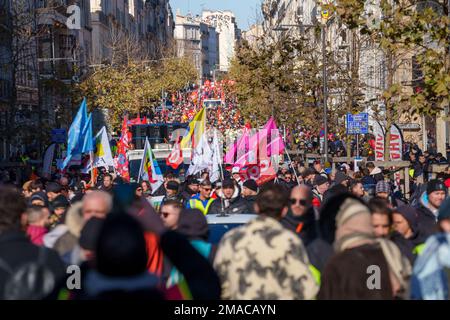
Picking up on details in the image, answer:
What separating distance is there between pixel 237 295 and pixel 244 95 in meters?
44.5

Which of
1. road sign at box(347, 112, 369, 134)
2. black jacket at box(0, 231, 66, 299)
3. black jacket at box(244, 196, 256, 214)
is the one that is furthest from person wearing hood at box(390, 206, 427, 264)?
road sign at box(347, 112, 369, 134)

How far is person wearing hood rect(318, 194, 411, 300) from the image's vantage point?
7.32 metres

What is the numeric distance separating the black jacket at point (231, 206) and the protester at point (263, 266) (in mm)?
6192

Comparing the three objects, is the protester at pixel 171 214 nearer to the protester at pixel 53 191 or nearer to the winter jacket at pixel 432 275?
the winter jacket at pixel 432 275

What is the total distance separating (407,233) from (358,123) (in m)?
22.4

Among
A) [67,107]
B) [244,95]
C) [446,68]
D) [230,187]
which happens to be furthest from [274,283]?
[67,107]

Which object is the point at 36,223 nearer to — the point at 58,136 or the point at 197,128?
the point at 197,128

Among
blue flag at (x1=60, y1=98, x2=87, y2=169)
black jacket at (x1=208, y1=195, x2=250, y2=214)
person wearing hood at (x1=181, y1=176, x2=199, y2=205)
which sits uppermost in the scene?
blue flag at (x1=60, y1=98, x2=87, y2=169)

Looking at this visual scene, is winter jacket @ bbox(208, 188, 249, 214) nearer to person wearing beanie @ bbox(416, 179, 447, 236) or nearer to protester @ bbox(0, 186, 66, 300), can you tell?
person wearing beanie @ bbox(416, 179, 447, 236)

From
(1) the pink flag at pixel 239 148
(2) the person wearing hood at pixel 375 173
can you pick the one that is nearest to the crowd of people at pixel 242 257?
(2) the person wearing hood at pixel 375 173

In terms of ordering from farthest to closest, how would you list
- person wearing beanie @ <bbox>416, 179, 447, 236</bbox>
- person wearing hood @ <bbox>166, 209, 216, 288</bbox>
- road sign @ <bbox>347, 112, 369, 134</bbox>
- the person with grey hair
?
1. road sign @ <bbox>347, 112, 369, 134</bbox>
2. person wearing beanie @ <bbox>416, 179, 447, 236</bbox>
3. person wearing hood @ <bbox>166, 209, 216, 288</bbox>
4. the person with grey hair

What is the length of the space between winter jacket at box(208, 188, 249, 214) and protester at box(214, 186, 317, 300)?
242 inches

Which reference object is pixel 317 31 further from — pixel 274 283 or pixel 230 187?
pixel 274 283

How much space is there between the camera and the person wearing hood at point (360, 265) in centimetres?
732
